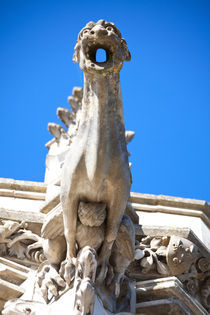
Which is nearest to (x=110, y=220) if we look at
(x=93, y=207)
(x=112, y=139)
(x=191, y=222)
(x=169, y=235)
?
(x=93, y=207)

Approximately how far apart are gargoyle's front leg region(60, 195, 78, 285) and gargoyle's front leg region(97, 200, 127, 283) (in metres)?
0.24

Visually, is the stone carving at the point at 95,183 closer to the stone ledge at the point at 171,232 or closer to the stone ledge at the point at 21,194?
the stone ledge at the point at 171,232

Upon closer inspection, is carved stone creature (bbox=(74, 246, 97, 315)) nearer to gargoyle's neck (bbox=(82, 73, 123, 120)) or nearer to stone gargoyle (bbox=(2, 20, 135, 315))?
stone gargoyle (bbox=(2, 20, 135, 315))

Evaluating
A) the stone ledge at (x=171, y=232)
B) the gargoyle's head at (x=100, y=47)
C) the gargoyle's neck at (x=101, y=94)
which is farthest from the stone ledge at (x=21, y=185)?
the gargoyle's head at (x=100, y=47)

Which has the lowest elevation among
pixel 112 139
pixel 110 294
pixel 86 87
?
pixel 110 294

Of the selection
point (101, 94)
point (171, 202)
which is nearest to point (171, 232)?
point (171, 202)

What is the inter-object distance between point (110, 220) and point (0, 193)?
7.85ft

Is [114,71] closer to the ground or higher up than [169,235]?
higher up

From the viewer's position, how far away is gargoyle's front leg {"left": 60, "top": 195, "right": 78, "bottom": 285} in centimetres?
495

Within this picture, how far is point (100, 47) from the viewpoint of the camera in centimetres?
476

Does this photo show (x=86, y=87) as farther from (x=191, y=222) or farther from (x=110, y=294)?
(x=191, y=222)

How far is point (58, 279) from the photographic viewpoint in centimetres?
516

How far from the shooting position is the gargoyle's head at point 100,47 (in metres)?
4.69

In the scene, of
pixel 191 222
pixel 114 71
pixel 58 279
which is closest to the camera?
pixel 114 71
